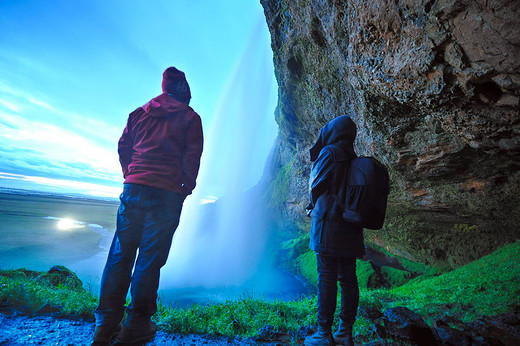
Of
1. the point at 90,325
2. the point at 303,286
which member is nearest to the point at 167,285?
the point at 303,286

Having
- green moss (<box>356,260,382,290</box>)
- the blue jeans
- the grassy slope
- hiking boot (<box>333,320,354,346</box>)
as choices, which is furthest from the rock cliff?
the blue jeans

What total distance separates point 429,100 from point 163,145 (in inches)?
149

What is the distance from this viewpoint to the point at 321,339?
2.32 metres

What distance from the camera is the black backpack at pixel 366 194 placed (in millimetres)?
2383

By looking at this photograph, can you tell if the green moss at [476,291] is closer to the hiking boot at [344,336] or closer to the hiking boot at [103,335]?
the hiking boot at [344,336]

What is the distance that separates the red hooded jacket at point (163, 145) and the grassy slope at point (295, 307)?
1743mm

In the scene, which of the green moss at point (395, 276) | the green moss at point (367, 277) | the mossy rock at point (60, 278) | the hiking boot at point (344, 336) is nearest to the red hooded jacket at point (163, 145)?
the hiking boot at point (344, 336)

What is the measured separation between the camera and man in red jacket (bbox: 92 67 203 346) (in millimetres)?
2148

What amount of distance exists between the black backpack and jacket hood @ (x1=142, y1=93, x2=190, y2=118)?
2230 millimetres

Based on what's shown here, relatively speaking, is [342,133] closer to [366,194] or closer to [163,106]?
[366,194]

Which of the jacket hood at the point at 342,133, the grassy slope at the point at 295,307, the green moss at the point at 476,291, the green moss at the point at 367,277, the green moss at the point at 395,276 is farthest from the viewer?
the green moss at the point at 367,277

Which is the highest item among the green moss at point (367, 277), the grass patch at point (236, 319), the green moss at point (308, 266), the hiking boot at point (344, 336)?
the hiking boot at point (344, 336)

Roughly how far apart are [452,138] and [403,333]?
146 inches

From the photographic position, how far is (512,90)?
8.00 feet
